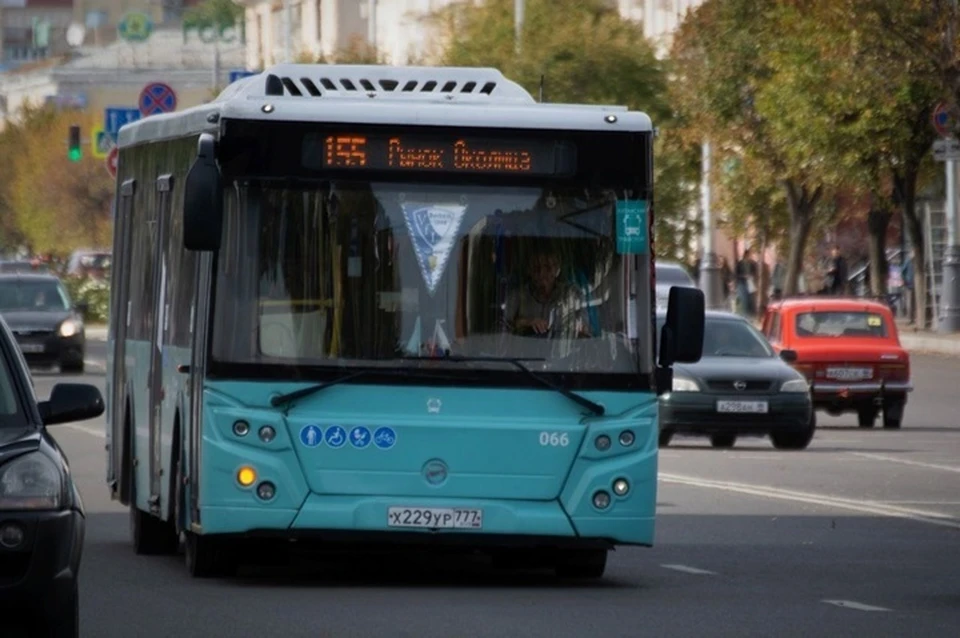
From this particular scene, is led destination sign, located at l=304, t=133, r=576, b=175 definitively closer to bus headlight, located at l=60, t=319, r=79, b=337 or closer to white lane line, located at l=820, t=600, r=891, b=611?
white lane line, located at l=820, t=600, r=891, b=611

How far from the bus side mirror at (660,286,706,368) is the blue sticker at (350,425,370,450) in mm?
1581

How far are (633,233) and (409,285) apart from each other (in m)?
1.17

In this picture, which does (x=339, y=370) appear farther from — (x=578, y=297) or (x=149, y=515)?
(x=149, y=515)

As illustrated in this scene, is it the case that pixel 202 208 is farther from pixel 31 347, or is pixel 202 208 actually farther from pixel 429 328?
pixel 31 347

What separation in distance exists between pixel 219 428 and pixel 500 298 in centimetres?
152

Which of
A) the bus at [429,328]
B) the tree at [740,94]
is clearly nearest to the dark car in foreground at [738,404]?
the bus at [429,328]

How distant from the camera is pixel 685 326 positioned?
48.8 ft

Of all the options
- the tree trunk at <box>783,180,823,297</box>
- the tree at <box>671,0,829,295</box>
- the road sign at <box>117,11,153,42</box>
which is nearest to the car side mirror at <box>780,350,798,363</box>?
the tree at <box>671,0,829,295</box>

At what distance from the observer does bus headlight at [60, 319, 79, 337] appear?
45.0 metres

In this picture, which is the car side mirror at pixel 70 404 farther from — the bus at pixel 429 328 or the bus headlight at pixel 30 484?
the bus at pixel 429 328

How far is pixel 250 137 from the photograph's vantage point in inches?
577

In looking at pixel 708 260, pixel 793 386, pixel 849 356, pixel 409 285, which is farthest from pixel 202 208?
pixel 708 260

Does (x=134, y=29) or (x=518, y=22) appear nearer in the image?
(x=518, y=22)

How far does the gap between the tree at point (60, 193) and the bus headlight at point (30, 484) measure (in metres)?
99.4
